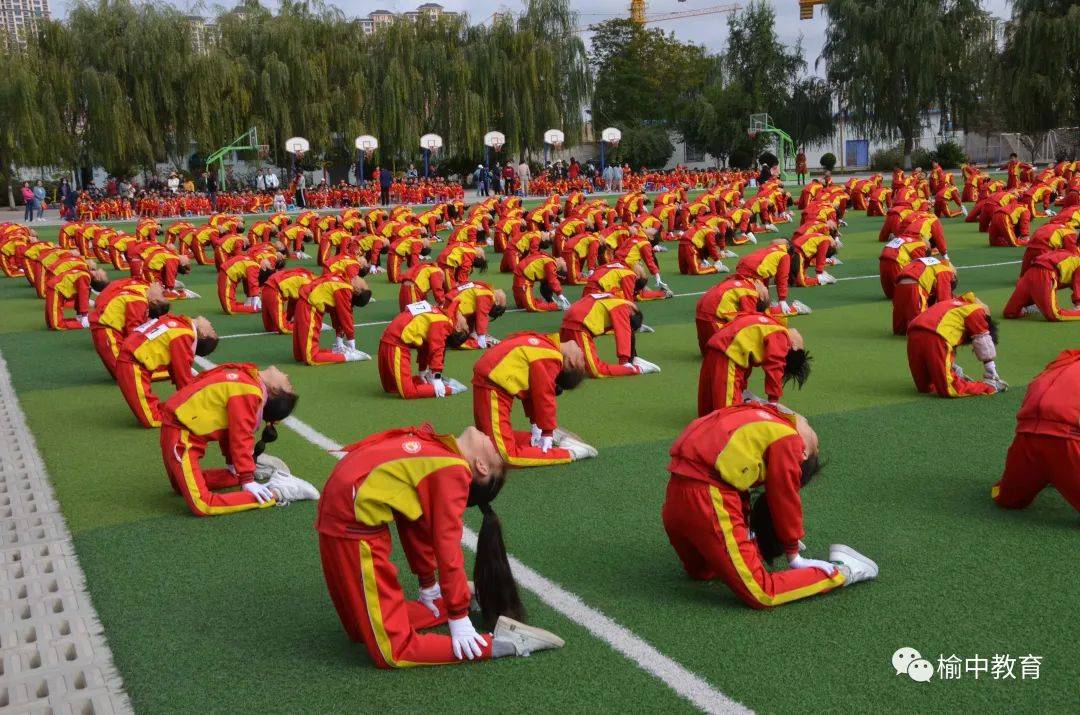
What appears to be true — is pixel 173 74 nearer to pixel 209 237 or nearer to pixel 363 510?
pixel 209 237

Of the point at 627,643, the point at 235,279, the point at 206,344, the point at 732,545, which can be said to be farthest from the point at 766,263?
the point at 627,643

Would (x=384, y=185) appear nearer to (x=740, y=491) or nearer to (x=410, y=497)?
(x=740, y=491)

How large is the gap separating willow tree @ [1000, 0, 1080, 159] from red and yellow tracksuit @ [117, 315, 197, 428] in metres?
34.8

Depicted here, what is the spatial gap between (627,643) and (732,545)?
59 cm

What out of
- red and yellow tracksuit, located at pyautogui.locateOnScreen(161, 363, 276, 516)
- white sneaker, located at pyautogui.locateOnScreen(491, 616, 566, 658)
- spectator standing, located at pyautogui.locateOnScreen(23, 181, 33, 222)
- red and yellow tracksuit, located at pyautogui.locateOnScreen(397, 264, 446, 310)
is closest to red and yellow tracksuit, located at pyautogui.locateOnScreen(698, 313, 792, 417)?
red and yellow tracksuit, located at pyautogui.locateOnScreen(161, 363, 276, 516)

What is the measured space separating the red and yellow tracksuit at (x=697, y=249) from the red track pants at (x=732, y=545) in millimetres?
12805

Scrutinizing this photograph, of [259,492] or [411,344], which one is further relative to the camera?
[411,344]

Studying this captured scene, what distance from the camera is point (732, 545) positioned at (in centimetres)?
421

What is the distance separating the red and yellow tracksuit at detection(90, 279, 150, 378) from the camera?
9328 mm

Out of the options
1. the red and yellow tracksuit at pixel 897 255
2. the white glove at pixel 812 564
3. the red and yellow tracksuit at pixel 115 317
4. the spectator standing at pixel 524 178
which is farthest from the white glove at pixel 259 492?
the spectator standing at pixel 524 178

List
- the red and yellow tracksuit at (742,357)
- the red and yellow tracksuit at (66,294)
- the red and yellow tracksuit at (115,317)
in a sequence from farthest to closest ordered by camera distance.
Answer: the red and yellow tracksuit at (66,294) < the red and yellow tracksuit at (115,317) < the red and yellow tracksuit at (742,357)

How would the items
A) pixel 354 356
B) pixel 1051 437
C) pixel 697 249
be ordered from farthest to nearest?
1. pixel 697 249
2. pixel 354 356
3. pixel 1051 437

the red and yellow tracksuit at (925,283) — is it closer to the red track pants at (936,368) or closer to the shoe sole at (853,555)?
the red track pants at (936,368)

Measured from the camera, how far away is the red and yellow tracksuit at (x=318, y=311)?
34.9 feet
